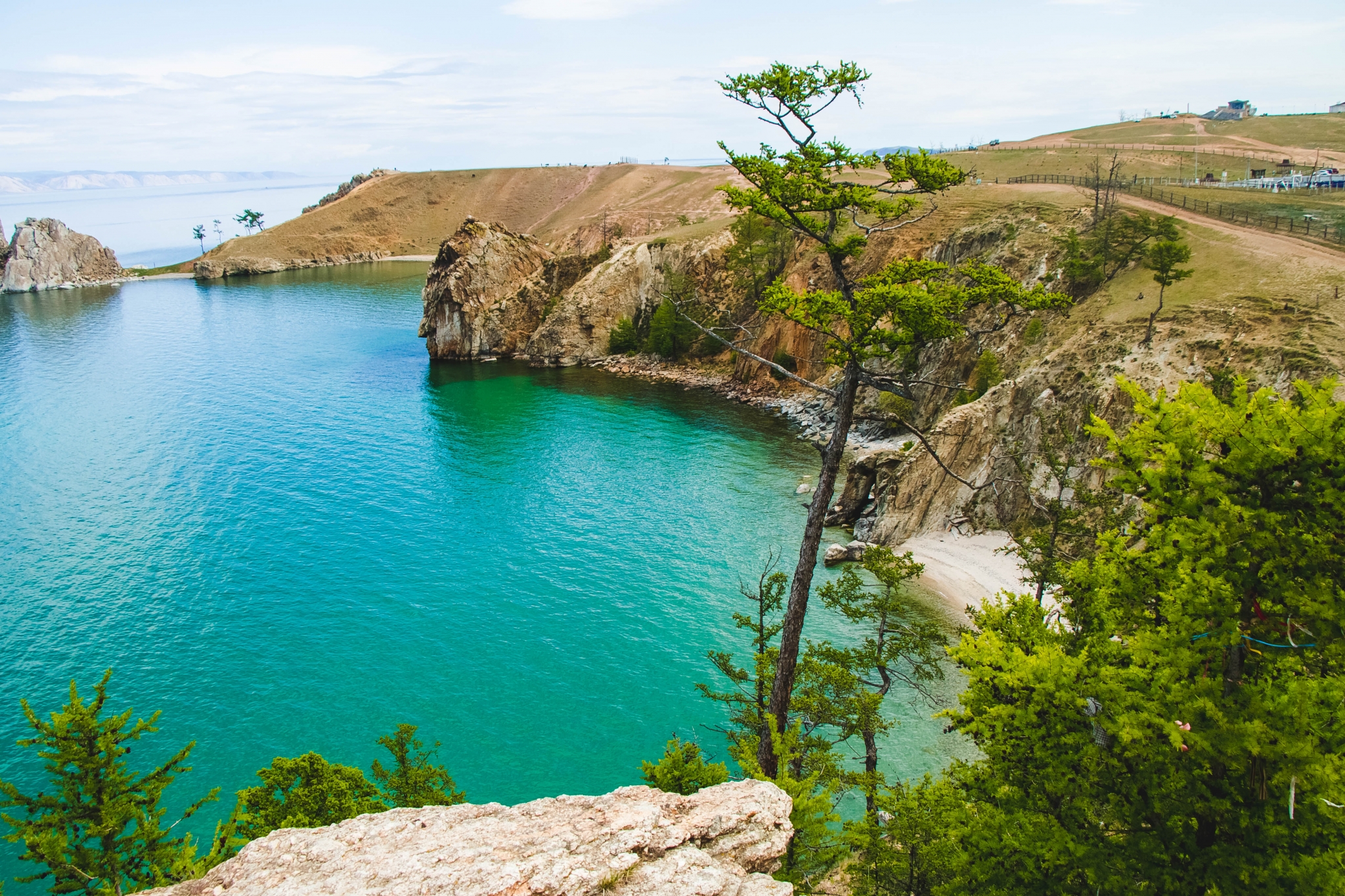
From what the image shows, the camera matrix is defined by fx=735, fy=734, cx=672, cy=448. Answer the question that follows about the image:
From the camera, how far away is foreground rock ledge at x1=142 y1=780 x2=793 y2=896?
962 cm

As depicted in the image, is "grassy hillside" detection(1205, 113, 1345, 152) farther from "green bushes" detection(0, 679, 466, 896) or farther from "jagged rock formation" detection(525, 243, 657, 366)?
"green bushes" detection(0, 679, 466, 896)

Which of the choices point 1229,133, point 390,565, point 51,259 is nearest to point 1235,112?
point 1229,133

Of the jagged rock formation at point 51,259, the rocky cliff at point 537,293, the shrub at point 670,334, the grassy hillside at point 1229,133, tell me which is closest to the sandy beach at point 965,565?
the shrub at point 670,334

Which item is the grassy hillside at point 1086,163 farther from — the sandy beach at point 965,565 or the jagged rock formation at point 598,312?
the sandy beach at point 965,565

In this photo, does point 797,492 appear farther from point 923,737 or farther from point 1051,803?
point 1051,803

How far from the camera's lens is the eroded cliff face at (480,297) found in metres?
102

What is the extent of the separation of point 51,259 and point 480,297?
151m

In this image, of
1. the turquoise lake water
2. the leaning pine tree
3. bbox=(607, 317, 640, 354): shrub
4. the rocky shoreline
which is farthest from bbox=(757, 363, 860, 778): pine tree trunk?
bbox=(607, 317, 640, 354): shrub

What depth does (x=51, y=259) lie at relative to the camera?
182 meters

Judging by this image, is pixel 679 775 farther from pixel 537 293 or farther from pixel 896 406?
pixel 537 293

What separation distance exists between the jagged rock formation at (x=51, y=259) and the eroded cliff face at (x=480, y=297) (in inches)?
5434

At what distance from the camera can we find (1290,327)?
Result: 128 feet

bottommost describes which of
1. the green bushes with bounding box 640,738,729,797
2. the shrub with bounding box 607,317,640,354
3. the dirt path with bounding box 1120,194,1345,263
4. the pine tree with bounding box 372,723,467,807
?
the pine tree with bounding box 372,723,467,807

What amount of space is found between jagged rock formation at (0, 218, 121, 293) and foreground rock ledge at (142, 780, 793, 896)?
226781mm
